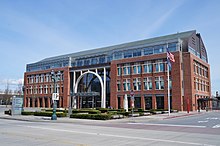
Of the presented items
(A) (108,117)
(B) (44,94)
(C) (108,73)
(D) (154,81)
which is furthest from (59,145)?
(B) (44,94)

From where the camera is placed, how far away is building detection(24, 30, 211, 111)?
54.7m

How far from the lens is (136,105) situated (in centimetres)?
5984

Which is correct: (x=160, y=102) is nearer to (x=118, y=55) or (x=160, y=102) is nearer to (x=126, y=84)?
(x=126, y=84)

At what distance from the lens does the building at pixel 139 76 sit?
180ft

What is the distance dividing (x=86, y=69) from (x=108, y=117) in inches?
1784

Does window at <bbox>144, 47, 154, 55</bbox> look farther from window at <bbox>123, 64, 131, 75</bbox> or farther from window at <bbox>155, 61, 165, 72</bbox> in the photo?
window at <bbox>123, 64, 131, 75</bbox>

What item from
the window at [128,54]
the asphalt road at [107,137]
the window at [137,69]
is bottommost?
the asphalt road at [107,137]

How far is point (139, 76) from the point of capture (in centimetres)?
5997

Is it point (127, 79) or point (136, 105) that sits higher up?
point (127, 79)

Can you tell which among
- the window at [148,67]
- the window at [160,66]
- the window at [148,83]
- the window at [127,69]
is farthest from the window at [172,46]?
the window at [127,69]

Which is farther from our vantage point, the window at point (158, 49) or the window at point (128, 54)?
the window at point (128, 54)

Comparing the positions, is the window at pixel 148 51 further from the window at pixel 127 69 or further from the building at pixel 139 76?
the window at pixel 127 69

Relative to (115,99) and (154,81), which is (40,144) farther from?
(115,99)

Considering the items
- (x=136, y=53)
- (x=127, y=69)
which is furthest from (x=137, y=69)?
(x=136, y=53)
